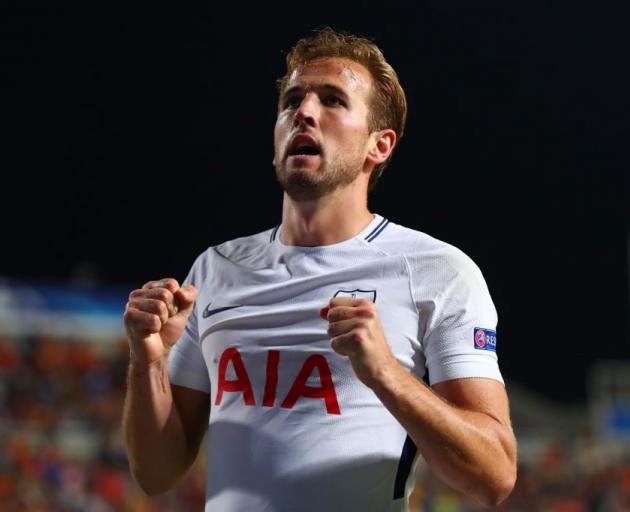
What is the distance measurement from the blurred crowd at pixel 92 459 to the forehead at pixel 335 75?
7.41m

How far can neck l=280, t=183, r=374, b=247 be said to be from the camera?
2527 millimetres

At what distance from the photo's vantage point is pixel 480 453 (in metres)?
2.07

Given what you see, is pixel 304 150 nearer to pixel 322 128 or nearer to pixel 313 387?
pixel 322 128

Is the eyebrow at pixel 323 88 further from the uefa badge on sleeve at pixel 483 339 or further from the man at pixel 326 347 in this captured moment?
the uefa badge on sleeve at pixel 483 339

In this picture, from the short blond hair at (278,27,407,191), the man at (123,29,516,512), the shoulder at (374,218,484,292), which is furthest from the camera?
the short blond hair at (278,27,407,191)

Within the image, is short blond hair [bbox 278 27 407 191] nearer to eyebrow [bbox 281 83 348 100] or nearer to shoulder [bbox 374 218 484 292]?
eyebrow [bbox 281 83 348 100]

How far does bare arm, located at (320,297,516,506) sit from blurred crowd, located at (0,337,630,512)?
7.69 m

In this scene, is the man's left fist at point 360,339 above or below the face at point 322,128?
below

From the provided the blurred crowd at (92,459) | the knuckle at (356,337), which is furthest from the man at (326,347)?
the blurred crowd at (92,459)

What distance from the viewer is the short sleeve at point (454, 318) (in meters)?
2.25

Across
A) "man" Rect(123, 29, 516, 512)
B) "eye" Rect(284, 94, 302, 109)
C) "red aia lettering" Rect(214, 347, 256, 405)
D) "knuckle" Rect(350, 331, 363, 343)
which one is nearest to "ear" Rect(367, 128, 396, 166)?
"man" Rect(123, 29, 516, 512)

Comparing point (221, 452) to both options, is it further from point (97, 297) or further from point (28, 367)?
point (97, 297)

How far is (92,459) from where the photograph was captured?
10.7 metres

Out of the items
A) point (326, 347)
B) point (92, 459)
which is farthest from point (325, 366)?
point (92, 459)
